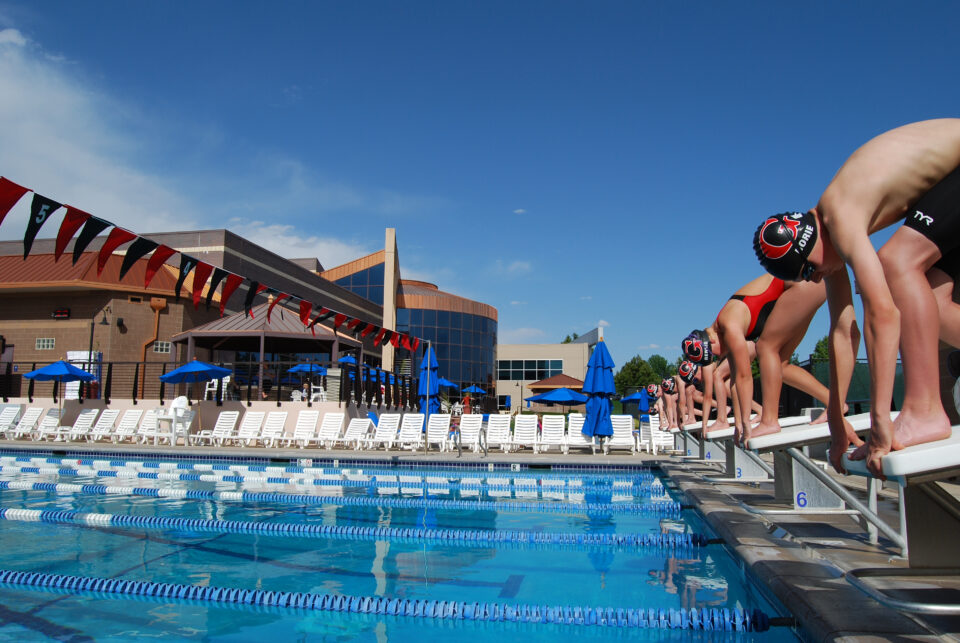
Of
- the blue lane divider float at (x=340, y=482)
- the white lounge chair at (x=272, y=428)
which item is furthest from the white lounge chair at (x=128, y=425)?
the blue lane divider float at (x=340, y=482)

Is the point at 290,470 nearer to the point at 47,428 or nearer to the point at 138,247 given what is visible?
the point at 138,247

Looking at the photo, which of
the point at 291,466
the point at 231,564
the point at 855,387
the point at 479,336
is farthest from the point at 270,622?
the point at 479,336

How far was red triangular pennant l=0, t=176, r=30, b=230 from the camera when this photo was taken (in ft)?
31.5

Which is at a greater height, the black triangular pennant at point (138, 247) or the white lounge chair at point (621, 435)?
the black triangular pennant at point (138, 247)

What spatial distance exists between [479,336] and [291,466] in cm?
3048

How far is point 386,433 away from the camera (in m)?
14.8

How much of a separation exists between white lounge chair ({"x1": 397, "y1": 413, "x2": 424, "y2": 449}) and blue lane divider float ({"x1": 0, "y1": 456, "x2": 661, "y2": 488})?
237cm

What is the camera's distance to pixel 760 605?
12.7ft

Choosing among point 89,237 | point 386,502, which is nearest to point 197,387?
point 89,237

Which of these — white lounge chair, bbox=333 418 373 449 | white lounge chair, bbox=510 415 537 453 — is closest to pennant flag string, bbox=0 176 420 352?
white lounge chair, bbox=333 418 373 449

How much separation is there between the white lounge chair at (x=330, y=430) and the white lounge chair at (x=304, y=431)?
19cm

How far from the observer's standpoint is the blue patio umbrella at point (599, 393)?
14.1 m

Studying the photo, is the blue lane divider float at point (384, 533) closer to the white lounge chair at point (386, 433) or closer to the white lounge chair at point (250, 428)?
the white lounge chair at point (386, 433)

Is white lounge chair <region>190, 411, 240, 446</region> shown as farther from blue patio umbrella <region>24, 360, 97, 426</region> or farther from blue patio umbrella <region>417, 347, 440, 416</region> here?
blue patio umbrella <region>417, 347, 440, 416</region>
